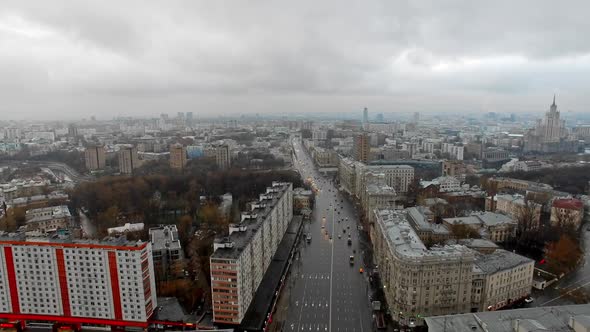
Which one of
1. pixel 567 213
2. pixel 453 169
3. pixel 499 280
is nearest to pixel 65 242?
pixel 499 280

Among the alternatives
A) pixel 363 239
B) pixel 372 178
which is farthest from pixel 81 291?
pixel 372 178

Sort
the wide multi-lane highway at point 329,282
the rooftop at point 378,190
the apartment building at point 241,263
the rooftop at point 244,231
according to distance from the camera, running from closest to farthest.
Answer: the apartment building at point 241,263 → the rooftop at point 244,231 → the wide multi-lane highway at point 329,282 → the rooftop at point 378,190

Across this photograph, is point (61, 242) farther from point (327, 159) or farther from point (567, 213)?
point (327, 159)

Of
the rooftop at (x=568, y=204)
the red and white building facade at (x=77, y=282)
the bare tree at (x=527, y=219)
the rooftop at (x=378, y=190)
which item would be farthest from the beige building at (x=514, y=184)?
the red and white building facade at (x=77, y=282)

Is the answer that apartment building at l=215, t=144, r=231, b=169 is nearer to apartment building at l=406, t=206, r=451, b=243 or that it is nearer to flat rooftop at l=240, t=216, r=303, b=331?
flat rooftop at l=240, t=216, r=303, b=331

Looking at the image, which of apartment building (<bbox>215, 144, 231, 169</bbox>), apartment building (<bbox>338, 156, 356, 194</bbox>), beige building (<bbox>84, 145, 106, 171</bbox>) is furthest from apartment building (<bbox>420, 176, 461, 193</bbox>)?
beige building (<bbox>84, 145, 106, 171</bbox>)

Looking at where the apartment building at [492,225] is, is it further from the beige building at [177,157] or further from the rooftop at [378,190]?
the beige building at [177,157]

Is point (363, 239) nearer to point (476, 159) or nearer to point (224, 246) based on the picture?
point (224, 246)
